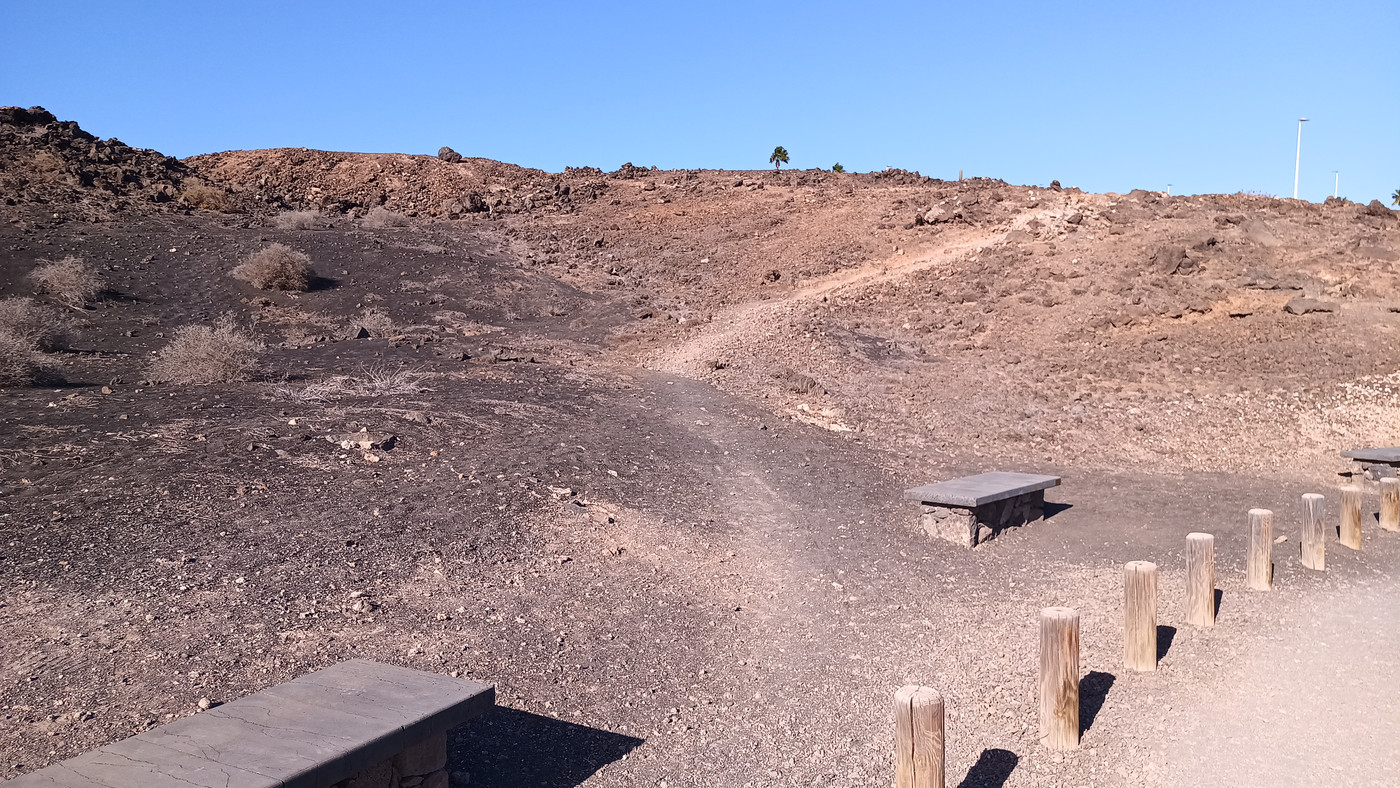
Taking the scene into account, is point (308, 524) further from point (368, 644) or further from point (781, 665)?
point (781, 665)

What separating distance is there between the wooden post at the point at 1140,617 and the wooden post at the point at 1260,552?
219cm

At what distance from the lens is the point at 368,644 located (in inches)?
226

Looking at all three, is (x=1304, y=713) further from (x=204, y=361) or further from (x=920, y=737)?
(x=204, y=361)

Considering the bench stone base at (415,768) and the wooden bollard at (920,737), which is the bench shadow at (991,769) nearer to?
the wooden bollard at (920,737)

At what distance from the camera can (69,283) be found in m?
15.9

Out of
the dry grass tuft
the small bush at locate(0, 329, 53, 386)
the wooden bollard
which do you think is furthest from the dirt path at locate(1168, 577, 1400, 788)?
the small bush at locate(0, 329, 53, 386)

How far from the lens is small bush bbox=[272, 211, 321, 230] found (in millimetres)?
23688

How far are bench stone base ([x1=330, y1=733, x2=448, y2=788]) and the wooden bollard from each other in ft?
6.43

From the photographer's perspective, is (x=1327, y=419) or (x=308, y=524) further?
(x=1327, y=419)

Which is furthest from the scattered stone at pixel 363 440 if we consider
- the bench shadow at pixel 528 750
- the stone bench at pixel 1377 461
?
the stone bench at pixel 1377 461

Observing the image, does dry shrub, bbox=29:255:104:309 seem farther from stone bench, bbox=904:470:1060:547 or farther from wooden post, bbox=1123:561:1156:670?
wooden post, bbox=1123:561:1156:670

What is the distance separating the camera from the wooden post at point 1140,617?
19.2 feet

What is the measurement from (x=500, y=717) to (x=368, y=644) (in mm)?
1143

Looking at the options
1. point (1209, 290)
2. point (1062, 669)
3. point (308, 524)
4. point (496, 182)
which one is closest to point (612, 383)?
point (308, 524)
